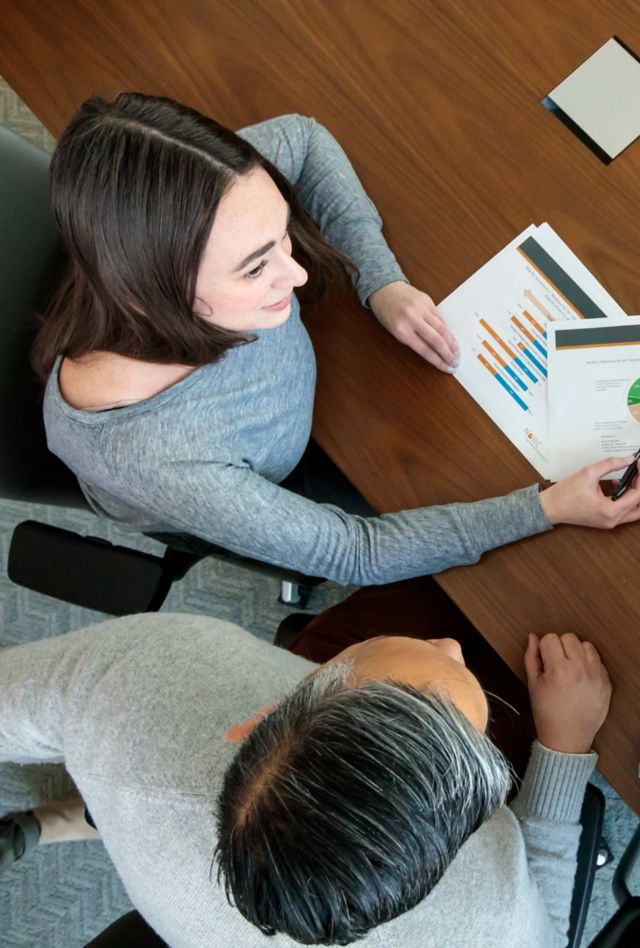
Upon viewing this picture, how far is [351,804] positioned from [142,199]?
0.57 m

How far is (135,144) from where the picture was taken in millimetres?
701

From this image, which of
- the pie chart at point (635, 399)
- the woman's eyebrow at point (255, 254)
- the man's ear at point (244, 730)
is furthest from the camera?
the pie chart at point (635, 399)

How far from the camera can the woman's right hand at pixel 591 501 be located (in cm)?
82

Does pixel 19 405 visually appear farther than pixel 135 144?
Yes

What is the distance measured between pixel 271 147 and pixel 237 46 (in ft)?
0.69

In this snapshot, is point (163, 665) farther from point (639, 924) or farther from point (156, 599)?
point (639, 924)

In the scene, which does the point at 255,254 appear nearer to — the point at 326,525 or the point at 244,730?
the point at 326,525

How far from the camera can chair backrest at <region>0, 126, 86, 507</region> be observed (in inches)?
35.1

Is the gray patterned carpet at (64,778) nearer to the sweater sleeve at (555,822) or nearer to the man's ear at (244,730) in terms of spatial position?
the sweater sleeve at (555,822)

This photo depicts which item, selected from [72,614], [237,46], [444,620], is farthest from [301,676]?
[72,614]

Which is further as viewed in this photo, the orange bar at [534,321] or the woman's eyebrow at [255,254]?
the orange bar at [534,321]

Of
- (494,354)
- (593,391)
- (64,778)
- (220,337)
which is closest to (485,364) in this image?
(494,354)

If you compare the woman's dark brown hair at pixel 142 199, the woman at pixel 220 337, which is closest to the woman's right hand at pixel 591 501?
the woman at pixel 220 337

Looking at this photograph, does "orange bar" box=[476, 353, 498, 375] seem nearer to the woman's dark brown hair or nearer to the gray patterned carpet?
the woman's dark brown hair
